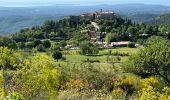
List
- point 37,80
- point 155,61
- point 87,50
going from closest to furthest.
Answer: point 37,80 → point 155,61 → point 87,50

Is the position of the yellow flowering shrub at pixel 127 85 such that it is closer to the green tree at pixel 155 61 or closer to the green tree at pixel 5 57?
the green tree at pixel 155 61

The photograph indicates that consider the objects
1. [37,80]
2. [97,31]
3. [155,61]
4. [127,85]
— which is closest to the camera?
[37,80]

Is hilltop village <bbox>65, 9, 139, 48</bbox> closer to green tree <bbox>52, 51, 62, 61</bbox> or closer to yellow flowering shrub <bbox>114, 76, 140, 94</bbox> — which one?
green tree <bbox>52, 51, 62, 61</bbox>

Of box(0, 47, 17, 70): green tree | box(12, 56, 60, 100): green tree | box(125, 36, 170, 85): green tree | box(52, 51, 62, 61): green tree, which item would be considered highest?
box(0, 47, 17, 70): green tree

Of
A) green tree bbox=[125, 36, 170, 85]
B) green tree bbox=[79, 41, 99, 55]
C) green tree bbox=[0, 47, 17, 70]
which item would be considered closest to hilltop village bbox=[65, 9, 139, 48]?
green tree bbox=[79, 41, 99, 55]

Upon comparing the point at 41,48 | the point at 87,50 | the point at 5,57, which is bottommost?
the point at 41,48

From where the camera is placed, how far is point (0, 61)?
40.8 ft

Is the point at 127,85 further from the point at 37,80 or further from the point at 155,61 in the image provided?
the point at 37,80

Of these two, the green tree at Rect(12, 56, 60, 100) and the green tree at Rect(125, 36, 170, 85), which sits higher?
the green tree at Rect(12, 56, 60, 100)

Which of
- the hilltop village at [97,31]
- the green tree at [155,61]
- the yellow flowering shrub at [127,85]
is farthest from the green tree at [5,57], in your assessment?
the hilltop village at [97,31]

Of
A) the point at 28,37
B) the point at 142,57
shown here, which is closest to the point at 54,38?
the point at 28,37

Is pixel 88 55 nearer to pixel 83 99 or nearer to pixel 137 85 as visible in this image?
pixel 137 85

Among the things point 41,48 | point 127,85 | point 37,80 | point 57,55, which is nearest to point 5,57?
point 37,80

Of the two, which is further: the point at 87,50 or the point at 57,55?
the point at 87,50
